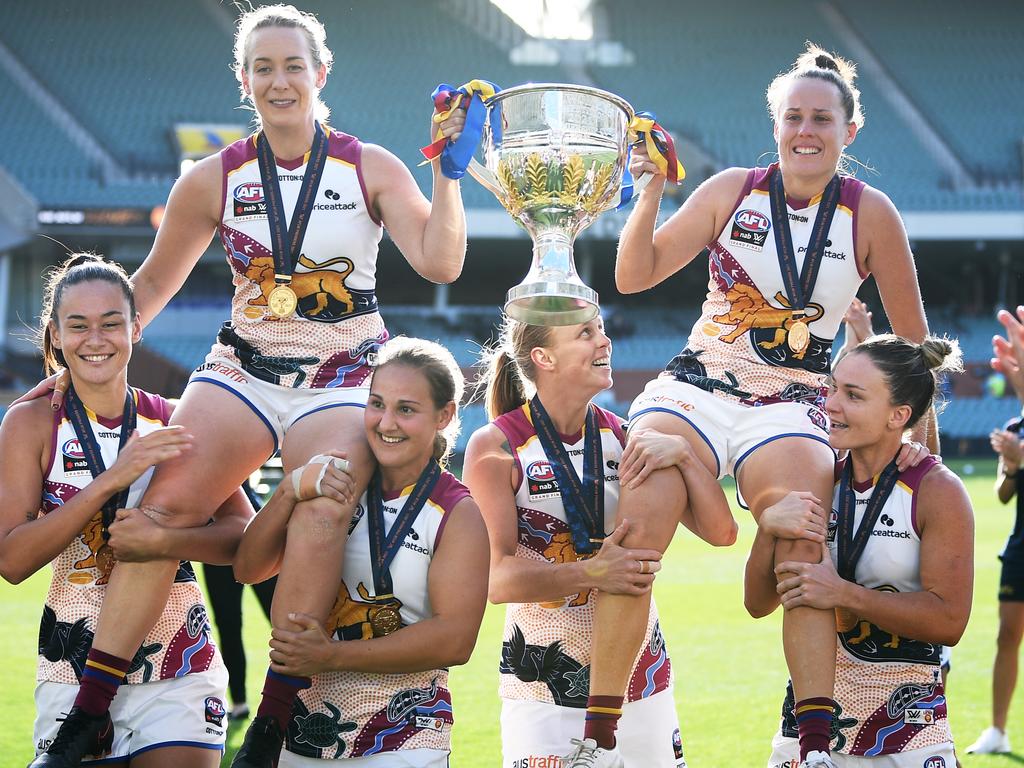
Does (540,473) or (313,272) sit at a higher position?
(313,272)

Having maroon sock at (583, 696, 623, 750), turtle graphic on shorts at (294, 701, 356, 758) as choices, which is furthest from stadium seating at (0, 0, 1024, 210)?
maroon sock at (583, 696, 623, 750)

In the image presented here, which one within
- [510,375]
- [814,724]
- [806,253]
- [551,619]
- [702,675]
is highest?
[806,253]

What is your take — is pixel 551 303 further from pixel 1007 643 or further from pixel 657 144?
pixel 1007 643

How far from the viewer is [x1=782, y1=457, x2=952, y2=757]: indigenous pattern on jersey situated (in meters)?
2.92

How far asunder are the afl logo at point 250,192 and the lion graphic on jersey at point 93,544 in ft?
3.14

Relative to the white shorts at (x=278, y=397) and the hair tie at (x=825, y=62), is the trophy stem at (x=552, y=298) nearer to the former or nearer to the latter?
the white shorts at (x=278, y=397)

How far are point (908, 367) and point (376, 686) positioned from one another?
1.61 metres

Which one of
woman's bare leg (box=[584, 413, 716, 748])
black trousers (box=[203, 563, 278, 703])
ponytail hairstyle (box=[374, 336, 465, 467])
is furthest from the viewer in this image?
black trousers (box=[203, 563, 278, 703])

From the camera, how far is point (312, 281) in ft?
10.6

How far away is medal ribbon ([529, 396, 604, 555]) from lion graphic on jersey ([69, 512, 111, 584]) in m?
1.22

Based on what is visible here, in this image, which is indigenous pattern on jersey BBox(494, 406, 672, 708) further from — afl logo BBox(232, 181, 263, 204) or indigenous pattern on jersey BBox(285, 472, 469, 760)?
afl logo BBox(232, 181, 263, 204)

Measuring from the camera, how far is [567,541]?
10.6 feet

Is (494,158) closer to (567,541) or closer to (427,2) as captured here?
(567,541)

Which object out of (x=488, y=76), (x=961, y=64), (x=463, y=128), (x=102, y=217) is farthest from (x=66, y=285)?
(x=961, y=64)
